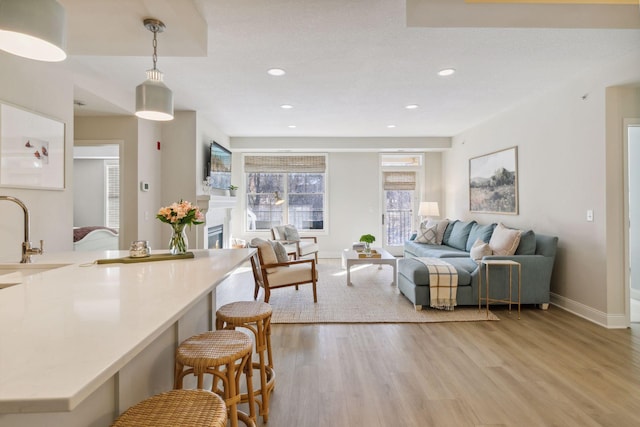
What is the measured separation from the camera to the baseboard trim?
3.15 metres

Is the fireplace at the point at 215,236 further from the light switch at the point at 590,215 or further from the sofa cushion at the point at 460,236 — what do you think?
the light switch at the point at 590,215

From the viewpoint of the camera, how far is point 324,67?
3246 millimetres

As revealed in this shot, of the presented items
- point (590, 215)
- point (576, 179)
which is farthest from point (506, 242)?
point (576, 179)

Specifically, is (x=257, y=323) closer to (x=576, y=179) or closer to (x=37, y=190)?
(x=37, y=190)

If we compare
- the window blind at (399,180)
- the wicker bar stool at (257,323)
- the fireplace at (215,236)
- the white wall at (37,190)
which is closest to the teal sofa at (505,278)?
the wicker bar stool at (257,323)

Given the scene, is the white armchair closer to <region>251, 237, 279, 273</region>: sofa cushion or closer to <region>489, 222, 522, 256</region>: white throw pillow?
Answer: <region>251, 237, 279, 273</region>: sofa cushion

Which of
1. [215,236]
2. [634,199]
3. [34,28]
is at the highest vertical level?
[34,28]

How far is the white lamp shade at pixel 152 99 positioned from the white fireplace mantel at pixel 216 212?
294cm

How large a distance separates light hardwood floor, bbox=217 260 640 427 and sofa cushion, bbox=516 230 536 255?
817 mm

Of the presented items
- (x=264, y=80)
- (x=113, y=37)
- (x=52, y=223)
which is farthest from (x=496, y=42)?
Answer: (x=52, y=223)

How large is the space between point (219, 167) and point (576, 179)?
4963 mm

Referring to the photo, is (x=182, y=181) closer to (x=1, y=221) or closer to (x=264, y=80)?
(x=264, y=80)

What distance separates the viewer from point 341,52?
115 inches

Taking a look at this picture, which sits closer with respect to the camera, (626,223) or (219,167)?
(626,223)
